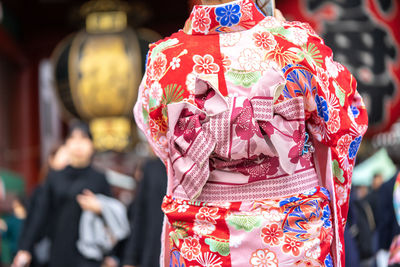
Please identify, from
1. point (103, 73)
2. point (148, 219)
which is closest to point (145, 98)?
point (148, 219)

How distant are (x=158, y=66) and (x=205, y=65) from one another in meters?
0.20

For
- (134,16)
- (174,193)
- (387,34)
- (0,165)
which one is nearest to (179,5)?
(134,16)

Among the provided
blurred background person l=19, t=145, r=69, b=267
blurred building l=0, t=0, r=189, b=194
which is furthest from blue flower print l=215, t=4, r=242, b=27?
blurred building l=0, t=0, r=189, b=194

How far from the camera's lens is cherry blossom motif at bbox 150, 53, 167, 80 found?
2.48 metres

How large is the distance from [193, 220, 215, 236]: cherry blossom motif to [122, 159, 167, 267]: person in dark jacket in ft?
7.14

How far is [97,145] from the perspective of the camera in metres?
8.18

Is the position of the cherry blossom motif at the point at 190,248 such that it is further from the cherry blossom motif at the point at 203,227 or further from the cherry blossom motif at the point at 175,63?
the cherry blossom motif at the point at 175,63

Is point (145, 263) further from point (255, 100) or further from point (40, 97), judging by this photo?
point (40, 97)

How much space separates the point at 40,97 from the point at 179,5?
275cm

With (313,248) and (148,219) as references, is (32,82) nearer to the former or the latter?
(148,219)

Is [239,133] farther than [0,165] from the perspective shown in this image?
No

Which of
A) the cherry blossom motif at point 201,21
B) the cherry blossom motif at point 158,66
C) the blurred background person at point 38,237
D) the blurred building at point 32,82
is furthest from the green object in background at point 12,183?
the cherry blossom motif at point 201,21

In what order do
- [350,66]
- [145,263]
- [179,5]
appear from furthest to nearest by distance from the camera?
[179,5], [350,66], [145,263]

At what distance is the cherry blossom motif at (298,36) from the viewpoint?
2.40m
